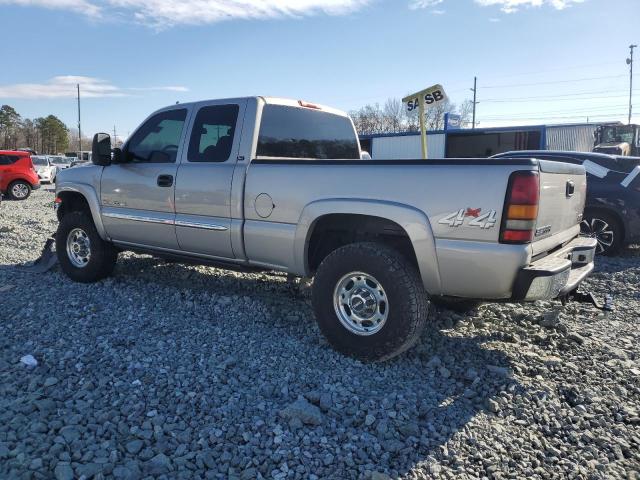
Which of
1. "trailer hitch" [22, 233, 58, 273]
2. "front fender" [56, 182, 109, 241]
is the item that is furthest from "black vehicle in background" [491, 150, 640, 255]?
"trailer hitch" [22, 233, 58, 273]

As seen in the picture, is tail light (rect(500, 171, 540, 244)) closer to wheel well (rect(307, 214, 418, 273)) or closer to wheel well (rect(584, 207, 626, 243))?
wheel well (rect(307, 214, 418, 273))

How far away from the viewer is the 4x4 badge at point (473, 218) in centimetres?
320

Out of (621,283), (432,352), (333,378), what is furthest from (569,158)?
(333,378)

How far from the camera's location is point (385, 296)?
11.9ft

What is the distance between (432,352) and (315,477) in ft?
5.80

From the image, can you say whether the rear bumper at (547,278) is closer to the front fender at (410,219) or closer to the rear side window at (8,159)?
the front fender at (410,219)

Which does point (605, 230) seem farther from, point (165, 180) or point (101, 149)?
point (101, 149)

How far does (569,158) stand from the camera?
26.8 ft

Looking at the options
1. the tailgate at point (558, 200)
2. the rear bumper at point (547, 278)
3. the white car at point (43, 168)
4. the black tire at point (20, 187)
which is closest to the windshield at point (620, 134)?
the tailgate at point (558, 200)

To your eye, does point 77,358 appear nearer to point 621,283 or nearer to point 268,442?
point 268,442

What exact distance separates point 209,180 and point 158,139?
1.08 meters

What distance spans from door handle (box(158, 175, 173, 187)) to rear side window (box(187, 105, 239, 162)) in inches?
10.8

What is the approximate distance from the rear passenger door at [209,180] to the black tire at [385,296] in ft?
3.80

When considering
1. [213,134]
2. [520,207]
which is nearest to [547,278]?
[520,207]
